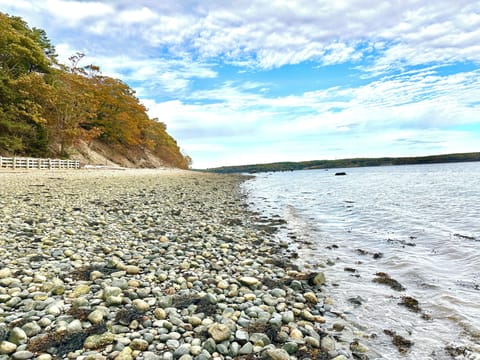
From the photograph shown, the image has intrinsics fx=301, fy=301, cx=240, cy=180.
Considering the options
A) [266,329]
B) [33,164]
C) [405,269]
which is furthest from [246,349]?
[33,164]

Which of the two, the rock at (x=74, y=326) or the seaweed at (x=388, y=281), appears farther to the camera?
the seaweed at (x=388, y=281)

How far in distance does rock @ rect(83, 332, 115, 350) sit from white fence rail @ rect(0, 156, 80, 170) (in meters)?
31.3

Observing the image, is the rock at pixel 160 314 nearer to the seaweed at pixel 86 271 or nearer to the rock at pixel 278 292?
the seaweed at pixel 86 271

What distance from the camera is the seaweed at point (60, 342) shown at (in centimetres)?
333

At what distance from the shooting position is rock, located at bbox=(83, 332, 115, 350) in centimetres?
346

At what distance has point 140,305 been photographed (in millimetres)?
4375

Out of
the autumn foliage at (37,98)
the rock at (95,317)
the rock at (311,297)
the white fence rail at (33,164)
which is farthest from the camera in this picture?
the autumn foliage at (37,98)

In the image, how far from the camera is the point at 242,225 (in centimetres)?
1204

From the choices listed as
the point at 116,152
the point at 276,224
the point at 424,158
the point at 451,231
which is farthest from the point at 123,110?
the point at 424,158

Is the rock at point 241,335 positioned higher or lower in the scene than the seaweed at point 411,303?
higher

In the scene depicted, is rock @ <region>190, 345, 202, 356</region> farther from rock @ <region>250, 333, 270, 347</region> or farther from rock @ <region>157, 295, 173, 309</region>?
rock @ <region>157, 295, 173, 309</region>

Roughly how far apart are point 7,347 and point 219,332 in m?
2.33

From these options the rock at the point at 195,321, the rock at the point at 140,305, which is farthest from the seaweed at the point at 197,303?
the rock at the point at 140,305

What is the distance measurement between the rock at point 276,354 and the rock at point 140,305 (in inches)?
72.8
